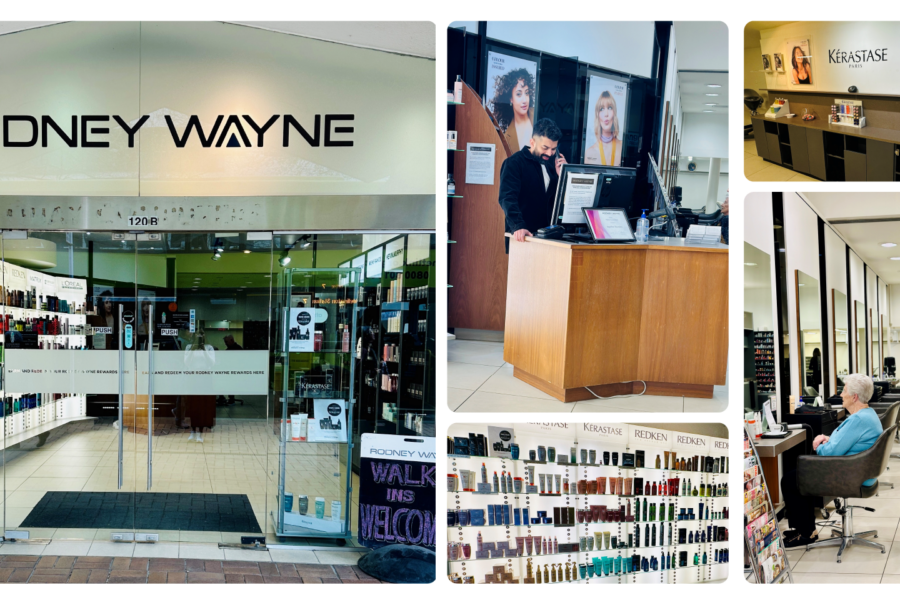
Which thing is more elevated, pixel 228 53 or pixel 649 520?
pixel 228 53

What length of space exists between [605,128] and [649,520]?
8.62ft

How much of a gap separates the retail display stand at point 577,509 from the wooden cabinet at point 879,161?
250 centimetres

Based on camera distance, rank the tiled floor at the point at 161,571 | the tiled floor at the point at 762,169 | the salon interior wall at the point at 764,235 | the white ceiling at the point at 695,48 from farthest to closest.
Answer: the white ceiling at the point at 695,48, the salon interior wall at the point at 764,235, the tiled floor at the point at 762,169, the tiled floor at the point at 161,571

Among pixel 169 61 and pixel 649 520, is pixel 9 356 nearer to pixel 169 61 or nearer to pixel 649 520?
pixel 169 61

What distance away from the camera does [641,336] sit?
3424 millimetres

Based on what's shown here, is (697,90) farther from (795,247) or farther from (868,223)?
(868,223)

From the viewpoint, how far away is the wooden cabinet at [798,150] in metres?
4.29

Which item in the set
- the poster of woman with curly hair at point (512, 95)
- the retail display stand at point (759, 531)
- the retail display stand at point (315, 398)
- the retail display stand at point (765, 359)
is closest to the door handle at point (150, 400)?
the retail display stand at point (315, 398)

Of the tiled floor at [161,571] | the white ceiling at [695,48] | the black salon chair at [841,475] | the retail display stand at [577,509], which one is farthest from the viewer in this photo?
the white ceiling at [695,48]

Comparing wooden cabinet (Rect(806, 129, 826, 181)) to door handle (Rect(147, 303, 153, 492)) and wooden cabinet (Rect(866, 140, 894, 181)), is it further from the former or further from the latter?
door handle (Rect(147, 303, 153, 492))

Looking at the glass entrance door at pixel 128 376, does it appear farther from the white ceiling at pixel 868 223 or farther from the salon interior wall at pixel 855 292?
the salon interior wall at pixel 855 292

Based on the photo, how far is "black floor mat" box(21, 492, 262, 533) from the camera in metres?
4.05
